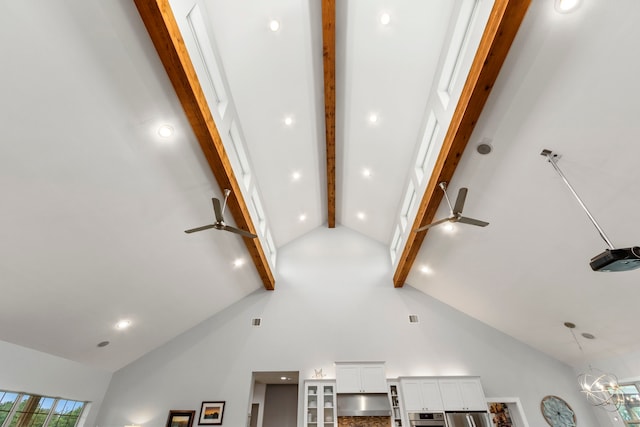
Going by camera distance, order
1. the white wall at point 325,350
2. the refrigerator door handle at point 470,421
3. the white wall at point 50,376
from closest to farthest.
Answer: the white wall at point 50,376 < the refrigerator door handle at point 470,421 < the white wall at point 325,350

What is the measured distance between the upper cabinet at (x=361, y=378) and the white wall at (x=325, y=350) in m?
0.40

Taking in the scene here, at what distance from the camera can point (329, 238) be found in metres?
8.63

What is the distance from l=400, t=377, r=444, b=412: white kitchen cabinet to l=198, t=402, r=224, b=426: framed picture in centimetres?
367

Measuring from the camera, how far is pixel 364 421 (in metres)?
5.82

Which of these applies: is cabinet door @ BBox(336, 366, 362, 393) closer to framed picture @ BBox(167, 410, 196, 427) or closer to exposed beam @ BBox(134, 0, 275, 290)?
framed picture @ BBox(167, 410, 196, 427)

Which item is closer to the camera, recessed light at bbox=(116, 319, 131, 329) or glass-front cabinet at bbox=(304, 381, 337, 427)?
recessed light at bbox=(116, 319, 131, 329)

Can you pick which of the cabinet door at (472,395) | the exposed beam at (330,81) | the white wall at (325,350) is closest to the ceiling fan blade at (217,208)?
the exposed beam at (330,81)

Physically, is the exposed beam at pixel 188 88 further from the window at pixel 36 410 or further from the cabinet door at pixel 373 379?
the window at pixel 36 410

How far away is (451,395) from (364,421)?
1.76 meters

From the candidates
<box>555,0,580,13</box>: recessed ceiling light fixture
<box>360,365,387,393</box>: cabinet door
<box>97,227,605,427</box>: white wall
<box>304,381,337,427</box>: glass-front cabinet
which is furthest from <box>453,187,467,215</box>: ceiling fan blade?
<box>304,381,337,427</box>: glass-front cabinet

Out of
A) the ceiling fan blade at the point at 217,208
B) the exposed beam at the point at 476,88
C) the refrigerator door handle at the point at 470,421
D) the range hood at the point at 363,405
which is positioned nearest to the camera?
the exposed beam at the point at 476,88

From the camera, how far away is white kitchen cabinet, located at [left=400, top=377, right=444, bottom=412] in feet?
19.1

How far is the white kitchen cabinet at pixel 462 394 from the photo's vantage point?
5793 mm

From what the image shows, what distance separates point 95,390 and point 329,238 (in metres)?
6.18
